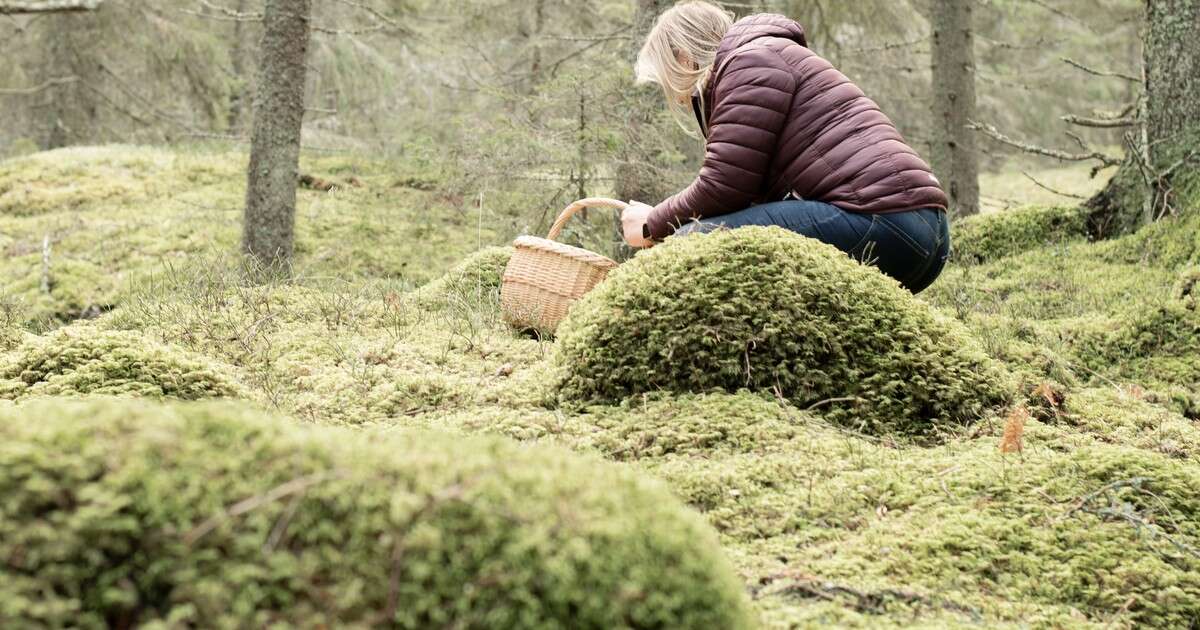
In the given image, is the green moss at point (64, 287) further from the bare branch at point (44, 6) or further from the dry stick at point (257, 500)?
the dry stick at point (257, 500)

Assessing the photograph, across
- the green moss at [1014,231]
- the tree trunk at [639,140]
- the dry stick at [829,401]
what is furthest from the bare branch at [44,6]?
the green moss at [1014,231]

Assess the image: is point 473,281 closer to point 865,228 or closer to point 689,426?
point 865,228

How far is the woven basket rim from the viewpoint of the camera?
16.2 ft

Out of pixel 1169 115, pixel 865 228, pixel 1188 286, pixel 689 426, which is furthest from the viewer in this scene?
pixel 1169 115

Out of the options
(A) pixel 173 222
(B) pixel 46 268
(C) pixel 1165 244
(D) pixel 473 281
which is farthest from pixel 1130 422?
(A) pixel 173 222

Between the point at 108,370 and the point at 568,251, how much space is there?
7.18ft

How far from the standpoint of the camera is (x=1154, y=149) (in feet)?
20.6

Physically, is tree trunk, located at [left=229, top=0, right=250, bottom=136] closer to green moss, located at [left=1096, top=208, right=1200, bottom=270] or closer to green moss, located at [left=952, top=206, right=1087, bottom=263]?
green moss, located at [left=952, top=206, right=1087, bottom=263]

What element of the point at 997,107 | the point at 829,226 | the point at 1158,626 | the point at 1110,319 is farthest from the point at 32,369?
the point at 997,107

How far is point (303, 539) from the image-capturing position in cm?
137

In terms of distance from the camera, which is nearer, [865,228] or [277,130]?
[865,228]

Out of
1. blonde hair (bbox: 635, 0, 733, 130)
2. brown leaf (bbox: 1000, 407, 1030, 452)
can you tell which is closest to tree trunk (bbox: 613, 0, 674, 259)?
blonde hair (bbox: 635, 0, 733, 130)

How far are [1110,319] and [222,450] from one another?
4.88 m

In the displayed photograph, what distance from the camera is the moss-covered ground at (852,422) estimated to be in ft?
8.11
